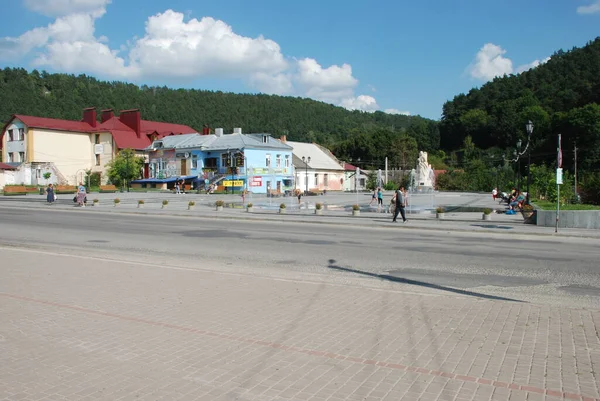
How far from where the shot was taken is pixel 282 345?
19.3 feet

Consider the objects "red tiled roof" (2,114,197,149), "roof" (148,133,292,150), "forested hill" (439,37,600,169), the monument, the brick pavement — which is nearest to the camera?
the brick pavement

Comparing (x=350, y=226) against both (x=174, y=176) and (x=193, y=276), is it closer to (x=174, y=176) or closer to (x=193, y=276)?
(x=193, y=276)

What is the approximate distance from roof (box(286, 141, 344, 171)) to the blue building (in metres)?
9.10

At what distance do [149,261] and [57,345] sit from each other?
22.1 ft

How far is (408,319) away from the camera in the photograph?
7059 millimetres

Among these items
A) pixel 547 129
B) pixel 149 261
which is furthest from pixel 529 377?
pixel 547 129

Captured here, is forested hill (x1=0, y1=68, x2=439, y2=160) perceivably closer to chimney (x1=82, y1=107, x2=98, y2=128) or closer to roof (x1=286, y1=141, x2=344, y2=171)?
chimney (x1=82, y1=107, x2=98, y2=128)

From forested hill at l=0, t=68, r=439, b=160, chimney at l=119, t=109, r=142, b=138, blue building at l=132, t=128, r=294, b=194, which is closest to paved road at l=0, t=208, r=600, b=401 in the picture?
blue building at l=132, t=128, r=294, b=194

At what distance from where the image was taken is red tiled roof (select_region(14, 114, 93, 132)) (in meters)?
73.4

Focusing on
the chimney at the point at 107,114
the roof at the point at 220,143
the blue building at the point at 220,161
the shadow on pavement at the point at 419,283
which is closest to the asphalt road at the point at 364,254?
the shadow on pavement at the point at 419,283

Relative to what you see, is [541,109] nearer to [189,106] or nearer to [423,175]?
[423,175]

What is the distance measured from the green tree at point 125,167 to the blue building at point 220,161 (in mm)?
2159

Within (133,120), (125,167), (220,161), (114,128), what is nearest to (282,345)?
(220,161)

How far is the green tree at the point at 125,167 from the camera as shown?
71.4 metres
